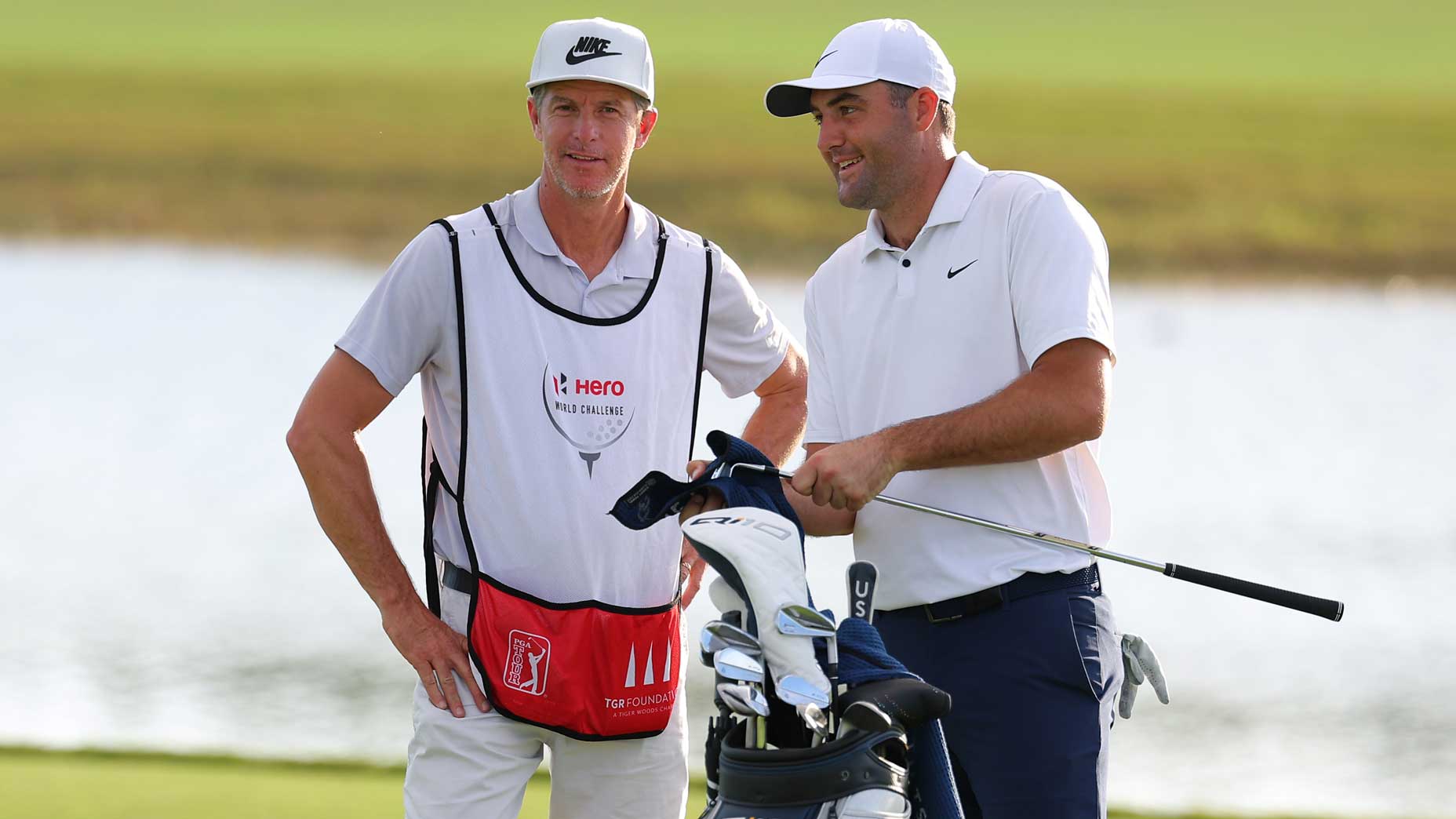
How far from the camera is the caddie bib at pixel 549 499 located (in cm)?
167

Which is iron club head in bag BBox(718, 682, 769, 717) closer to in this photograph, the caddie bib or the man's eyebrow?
the caddie bib

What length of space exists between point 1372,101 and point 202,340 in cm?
406

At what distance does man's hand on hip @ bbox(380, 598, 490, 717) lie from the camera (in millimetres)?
1683

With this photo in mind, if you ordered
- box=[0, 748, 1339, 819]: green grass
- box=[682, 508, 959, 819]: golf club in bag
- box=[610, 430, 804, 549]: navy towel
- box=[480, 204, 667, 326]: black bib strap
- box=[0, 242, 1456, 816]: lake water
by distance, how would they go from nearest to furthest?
box=[682, 508, 959, 819]: golf club in bag → box=[610, 430, 804, 549]: navy towel → box=[480, 204, 667, 326]: black bib strap → box=[0, 748, 1339, 819]: green grass → box=[0, 242, 1456, 816]: lake water

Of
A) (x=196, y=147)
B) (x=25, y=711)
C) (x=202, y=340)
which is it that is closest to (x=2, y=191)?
(x=196, y=147)

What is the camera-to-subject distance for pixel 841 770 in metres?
1.14

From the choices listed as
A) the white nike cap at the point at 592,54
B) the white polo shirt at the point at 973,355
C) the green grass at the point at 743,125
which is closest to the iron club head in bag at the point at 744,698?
the white polo shirt at the point at 973,355

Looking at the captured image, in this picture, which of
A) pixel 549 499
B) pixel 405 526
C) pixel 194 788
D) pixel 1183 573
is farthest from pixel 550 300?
pixel 405 526

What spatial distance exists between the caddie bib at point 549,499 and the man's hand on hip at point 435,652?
0.07 feet

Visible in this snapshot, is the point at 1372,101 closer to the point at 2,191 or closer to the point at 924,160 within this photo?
the point at 924,160

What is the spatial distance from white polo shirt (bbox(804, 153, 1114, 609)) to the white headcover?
0.35 meters

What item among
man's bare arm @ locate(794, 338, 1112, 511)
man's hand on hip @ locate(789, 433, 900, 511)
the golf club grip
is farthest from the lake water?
man's hand on hip @ locate(789, 433, 900, 511)

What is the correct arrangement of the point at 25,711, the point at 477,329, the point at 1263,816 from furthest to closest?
the point at 25,711
the point at 1263,816
the point at 477,329

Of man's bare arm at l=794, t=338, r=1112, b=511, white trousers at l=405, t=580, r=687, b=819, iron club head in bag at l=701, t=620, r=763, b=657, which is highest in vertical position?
man's bare arm at l=794, t=338, r=1112, b=511
